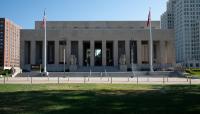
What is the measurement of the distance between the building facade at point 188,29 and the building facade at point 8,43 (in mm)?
74449

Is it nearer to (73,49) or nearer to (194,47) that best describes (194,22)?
(194,47)

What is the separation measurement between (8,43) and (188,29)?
80.8m

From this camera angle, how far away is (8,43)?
145375 mm

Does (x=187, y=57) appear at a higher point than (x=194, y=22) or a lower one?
lower

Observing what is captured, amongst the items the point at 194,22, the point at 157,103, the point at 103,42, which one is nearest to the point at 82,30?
the point at 103,42

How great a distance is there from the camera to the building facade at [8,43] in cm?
13825

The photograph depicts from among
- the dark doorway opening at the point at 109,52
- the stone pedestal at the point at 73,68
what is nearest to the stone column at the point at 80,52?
the stone pedestal at the point at 73,68

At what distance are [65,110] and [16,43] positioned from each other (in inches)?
5992

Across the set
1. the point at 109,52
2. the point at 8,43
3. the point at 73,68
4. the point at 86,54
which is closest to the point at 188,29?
the point at 109,52

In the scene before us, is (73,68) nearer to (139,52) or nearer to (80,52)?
(80,52)

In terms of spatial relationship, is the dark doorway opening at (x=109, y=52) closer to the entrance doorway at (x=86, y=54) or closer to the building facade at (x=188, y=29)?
the entrance doorway at (x=86, y=54)

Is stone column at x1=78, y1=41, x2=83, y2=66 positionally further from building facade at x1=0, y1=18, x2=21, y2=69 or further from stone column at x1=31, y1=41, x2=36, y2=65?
building facade at x1=0, y1=18, x2=21, y2=69

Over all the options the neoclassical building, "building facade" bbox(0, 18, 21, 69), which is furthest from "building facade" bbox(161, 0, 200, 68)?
the neoclassical building

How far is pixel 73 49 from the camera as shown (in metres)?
76.5
